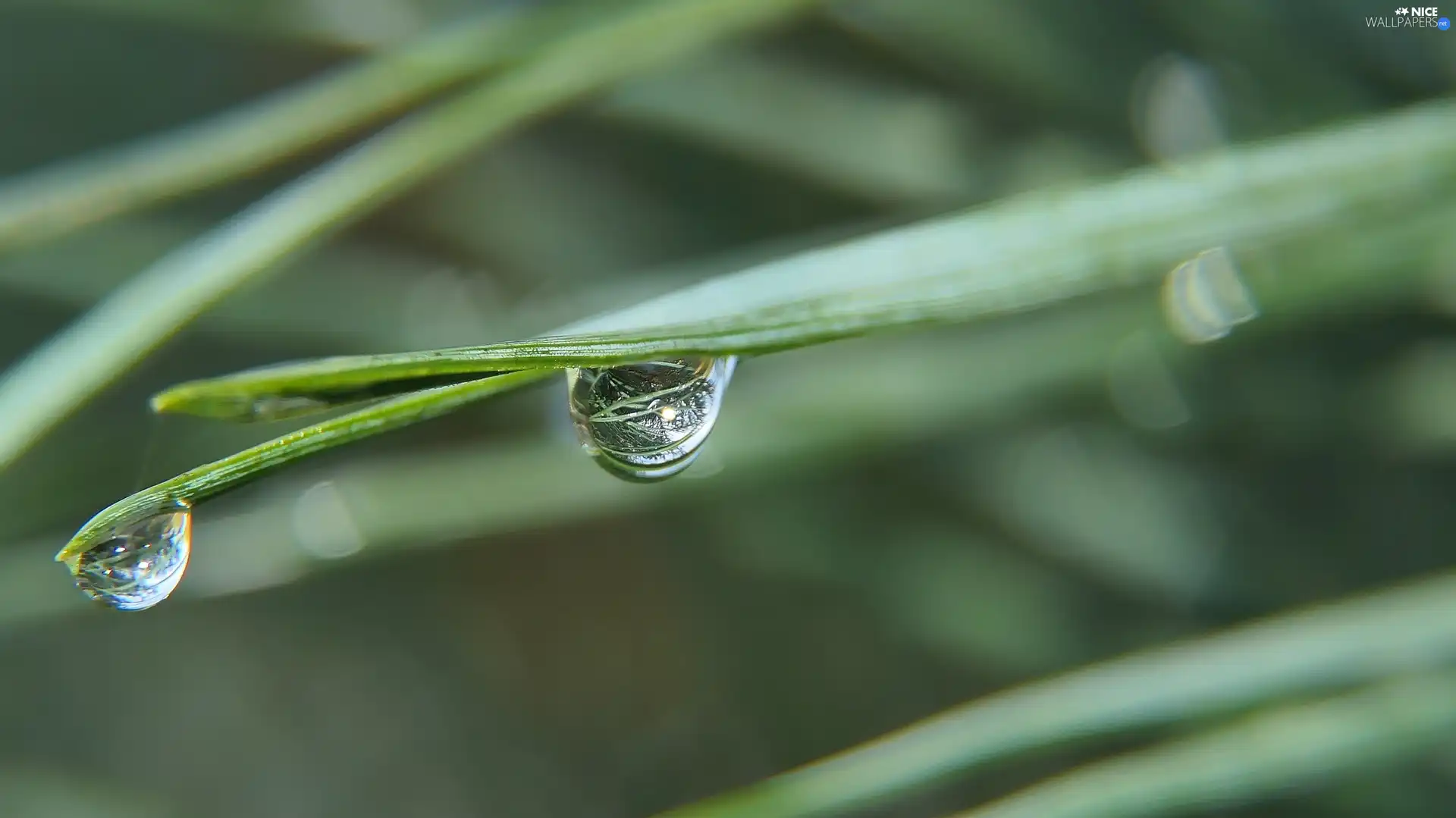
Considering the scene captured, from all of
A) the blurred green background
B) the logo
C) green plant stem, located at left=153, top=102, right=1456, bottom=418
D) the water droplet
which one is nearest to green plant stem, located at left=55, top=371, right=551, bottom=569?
green plant stem, located at left=153, top=102, right=1456, bottom=418

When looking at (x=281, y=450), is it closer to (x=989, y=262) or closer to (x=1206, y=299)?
(x=989, y=262)

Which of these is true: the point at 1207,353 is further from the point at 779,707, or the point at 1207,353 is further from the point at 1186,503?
the point at 779,707

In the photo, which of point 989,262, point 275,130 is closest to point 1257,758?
point 989,262

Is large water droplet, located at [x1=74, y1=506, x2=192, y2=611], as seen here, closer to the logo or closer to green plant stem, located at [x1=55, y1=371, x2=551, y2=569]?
Answer: green plant stem, located at [x1=55, y1=371, x2=551, y2=569]

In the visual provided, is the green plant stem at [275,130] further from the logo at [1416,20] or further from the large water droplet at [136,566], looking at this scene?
the logo at [1416,20]

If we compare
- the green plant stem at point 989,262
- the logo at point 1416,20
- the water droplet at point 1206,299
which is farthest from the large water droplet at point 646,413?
the logo at point 1416,20

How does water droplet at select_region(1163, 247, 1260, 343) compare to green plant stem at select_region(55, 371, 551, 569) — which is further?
water droplet at select_region(1163, 247, 1260, 343)

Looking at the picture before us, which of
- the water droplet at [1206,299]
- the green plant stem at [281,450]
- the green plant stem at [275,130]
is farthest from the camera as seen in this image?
the water droplet at [1206,299]
